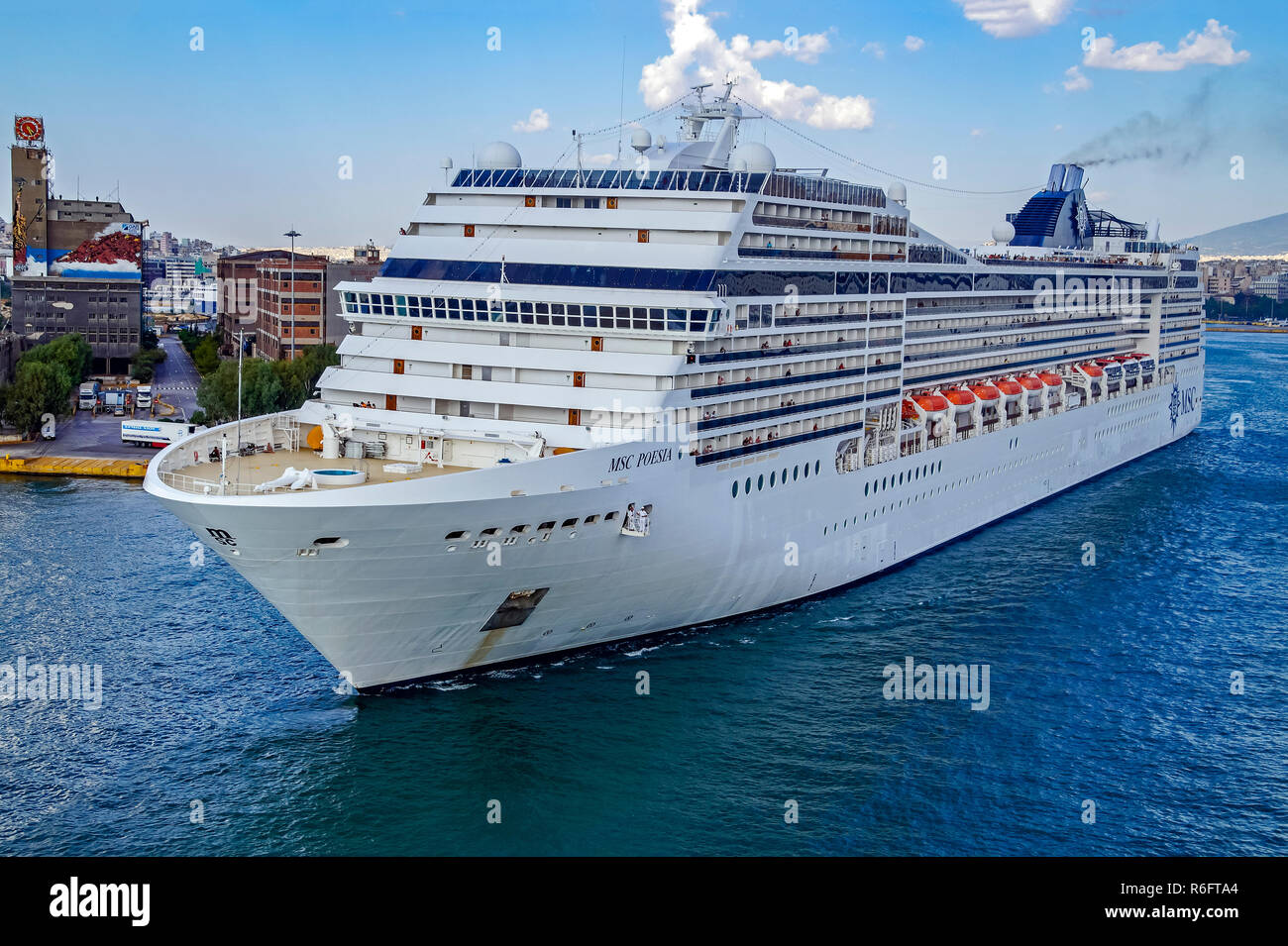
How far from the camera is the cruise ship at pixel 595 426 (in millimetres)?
22859

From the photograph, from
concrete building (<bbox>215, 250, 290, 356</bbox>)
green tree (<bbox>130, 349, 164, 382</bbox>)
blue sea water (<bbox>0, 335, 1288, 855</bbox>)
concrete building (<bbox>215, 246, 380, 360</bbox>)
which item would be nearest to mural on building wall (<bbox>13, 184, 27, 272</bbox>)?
concrete building (<bbox>215, 250, 290, 356</bbox>)

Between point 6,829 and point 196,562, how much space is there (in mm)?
15677

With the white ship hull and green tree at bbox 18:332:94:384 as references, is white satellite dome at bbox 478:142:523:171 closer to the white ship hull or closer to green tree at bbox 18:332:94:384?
the white ship hull

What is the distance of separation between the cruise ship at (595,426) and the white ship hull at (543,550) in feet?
0.19

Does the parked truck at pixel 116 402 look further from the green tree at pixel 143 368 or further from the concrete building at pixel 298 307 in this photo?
the green tree at pixel 143 368

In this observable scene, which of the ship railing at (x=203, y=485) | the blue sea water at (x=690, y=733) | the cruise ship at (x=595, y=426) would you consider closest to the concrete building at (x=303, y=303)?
the blue sea water at (x=690, y=733)

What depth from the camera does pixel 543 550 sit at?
24.1 meters

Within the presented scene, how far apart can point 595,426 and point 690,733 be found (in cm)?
658

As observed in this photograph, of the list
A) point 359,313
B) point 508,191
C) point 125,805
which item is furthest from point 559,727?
point 508,191

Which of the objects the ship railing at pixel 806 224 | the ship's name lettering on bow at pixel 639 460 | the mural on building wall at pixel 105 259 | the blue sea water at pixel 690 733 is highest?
the mural on building wall at pixel 105 259

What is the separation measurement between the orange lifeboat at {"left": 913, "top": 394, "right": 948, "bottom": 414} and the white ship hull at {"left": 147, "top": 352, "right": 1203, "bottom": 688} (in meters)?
2.85

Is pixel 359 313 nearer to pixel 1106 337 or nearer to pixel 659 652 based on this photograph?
pixel 659 652

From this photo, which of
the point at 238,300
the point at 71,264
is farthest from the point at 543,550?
the point at 238,300

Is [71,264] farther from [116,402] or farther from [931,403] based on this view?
[931,403]
